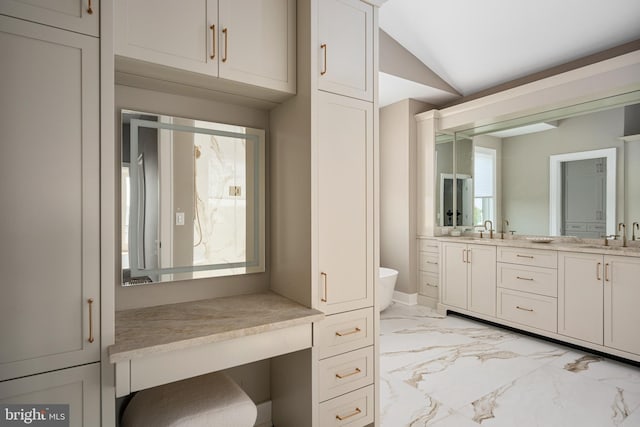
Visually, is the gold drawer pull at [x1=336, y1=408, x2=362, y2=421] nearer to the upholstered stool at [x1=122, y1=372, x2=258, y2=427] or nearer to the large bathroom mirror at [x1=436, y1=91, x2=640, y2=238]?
the upholstered stool at [x1=122, y1=372, x2=258, y2=427]

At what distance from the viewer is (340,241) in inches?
71.7

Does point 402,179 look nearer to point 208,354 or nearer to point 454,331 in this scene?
point 454,331

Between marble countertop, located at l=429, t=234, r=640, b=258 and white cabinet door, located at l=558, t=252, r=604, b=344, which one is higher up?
marble countertop, located at l=429, t=234, r=640, b=258

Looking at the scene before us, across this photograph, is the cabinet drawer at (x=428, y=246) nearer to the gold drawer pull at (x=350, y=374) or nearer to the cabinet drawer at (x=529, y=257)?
the cabinet drawer at (x=529, y=257)

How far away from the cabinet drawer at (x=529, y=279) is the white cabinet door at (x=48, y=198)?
11.5 ft

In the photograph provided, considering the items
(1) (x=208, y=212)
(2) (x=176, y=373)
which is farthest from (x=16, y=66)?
(2) (x=176, y=373)

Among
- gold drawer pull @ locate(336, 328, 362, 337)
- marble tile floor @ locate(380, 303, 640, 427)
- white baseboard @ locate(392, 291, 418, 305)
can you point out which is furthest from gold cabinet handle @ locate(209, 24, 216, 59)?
white baseboard @ locate(392, 291, 418, 305)

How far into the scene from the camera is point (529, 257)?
131 inches

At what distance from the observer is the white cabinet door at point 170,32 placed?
1.37 meters

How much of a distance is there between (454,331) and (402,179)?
1995 millimetres

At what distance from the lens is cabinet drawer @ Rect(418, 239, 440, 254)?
435cm

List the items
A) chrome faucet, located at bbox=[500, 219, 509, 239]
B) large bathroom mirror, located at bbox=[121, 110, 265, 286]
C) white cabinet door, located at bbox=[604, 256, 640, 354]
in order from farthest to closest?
chrome faucet, located at bbox=[500, 219, 509, 239] → white cabinet door, located at bbox=[604, 256, 640, 354] → large bathroom mirror, located at bbox=[121, 110, 265, 286]

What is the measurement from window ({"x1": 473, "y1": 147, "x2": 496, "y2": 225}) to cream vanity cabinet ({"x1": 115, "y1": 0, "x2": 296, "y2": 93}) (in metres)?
3.29

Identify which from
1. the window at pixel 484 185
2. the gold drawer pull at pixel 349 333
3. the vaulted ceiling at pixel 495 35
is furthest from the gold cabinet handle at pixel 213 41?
the window at pixel 484 185
